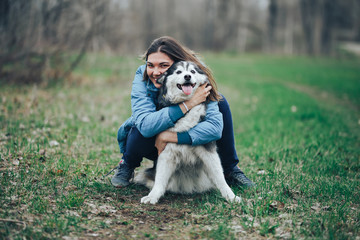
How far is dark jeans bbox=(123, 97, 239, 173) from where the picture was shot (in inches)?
132

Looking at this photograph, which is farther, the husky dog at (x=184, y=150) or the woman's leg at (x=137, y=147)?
the woman's leg at (x=137, y=147)

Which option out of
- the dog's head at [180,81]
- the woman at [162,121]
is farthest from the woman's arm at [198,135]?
the dog's head at [180,81]

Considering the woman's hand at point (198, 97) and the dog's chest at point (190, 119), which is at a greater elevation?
the woman's hand at point (198, 97)

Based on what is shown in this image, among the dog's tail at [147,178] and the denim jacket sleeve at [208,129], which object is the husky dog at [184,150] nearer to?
the denim jacket sleeve at [208,129]

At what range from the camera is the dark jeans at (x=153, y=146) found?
3363 millimetres

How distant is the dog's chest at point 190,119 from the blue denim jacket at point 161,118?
0.04 meters

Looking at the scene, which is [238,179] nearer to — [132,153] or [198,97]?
[198,97]

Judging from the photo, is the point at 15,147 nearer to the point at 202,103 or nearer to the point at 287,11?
the point at 202,103

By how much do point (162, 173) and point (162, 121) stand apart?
1.71 feet

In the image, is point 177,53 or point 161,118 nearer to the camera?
point 161,118

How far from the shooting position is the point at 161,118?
3.06 meters

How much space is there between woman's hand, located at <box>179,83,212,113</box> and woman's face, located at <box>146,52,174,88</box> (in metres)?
0.44

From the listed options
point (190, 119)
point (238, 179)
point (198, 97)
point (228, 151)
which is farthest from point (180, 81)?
point (238, 179)

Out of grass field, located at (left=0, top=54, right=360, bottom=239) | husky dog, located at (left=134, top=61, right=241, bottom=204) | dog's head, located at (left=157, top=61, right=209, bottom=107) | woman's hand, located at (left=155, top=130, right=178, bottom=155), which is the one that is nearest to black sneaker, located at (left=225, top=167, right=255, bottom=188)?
grass field, located at (left=0, top=54, right=360, bottom=239)
